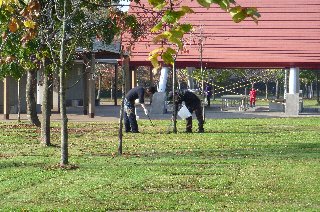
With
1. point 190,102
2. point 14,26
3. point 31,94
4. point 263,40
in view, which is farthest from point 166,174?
point 263,40

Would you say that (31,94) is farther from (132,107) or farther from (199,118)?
(199,118)

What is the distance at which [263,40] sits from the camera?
1510 inches

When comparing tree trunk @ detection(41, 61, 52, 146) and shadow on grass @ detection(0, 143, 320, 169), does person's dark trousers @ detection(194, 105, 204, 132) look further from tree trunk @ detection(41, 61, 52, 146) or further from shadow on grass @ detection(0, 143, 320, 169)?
tree trunk @ detection(41, 61, 52, 146)

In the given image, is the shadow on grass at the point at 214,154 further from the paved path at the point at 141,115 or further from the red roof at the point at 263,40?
the red roof at the point at 263,40

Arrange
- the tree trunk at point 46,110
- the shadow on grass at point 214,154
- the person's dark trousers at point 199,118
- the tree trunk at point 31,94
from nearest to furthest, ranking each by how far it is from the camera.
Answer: the shadow on grass at point 214,154 → the tree trunk at point 46,110 → the person's dark trousers at point 199,118 → the tree trunk at point 31,94

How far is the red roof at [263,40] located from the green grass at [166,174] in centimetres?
1724

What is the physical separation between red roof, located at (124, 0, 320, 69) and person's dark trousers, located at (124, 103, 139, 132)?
15.1m

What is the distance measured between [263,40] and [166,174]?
27345mm

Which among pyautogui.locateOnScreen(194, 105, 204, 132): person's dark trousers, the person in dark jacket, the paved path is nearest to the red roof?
the paved path

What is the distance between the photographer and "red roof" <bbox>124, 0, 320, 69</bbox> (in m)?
37.3

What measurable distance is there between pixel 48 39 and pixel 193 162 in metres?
3.52

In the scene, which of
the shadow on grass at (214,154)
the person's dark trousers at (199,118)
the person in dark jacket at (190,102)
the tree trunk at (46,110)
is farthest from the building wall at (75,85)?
the shadow on grass at (214,154)

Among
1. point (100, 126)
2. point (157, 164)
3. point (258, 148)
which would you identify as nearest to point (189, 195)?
point (157, 164)

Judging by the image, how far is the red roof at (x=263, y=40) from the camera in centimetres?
3734
